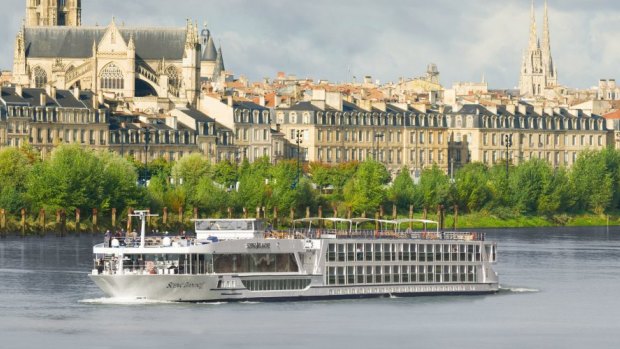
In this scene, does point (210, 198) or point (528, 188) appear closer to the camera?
point (210, 198)

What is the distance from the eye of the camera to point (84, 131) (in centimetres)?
15612

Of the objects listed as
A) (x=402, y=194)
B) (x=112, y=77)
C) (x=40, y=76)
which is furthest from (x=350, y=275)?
(x=40, y=76)

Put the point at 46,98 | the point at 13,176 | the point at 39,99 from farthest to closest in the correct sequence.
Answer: the point at 46,98 < the point at 39,99 < the point at 13,176

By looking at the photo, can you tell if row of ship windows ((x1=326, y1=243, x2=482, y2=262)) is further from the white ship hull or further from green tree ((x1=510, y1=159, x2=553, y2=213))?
green tree ((x1=510, y1=159, x2=553, y2=213))

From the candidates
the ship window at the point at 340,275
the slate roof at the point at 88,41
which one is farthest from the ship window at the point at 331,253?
the slate roof at the point at 88,41

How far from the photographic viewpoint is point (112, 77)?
189 m

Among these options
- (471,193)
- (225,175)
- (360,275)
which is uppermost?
(225,175)

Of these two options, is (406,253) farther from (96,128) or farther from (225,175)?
(96,128)

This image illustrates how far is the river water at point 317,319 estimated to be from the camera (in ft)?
205

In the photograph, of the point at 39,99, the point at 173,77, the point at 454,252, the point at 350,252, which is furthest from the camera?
the point at 173,77

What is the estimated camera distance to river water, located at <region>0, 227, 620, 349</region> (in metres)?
62.3

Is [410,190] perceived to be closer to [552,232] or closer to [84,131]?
[552,232]

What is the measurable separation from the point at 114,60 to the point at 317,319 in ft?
413

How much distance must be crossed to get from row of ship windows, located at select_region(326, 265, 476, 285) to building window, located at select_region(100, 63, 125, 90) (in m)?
115
